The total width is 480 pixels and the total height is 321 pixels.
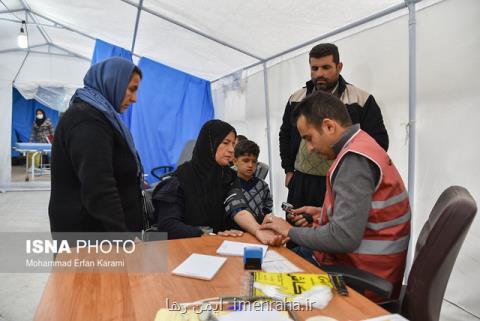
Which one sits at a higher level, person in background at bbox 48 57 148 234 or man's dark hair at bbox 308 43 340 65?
man's dark hair at bbox 308 43 340 65

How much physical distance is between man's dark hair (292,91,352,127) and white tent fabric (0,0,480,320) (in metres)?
0.89

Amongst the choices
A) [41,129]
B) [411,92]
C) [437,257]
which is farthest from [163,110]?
[41,129]

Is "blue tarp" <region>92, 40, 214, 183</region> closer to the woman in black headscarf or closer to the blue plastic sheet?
the blue plastic sheet

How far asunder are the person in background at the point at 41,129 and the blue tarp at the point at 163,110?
182 inches

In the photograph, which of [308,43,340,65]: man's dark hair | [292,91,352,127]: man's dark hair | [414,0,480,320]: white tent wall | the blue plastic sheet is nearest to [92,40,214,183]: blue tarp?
the blue plastic sheet

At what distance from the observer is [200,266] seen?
1.10 metres

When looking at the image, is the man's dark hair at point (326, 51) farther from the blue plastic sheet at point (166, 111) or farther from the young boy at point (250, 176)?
the blue plastic sheet at point (166, 111)

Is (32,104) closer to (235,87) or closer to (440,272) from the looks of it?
(235,87)

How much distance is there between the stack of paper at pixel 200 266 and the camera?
103cm

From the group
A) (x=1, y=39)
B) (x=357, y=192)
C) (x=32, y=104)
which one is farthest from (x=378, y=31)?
(x=32, y=104)

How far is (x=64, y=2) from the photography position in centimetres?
430

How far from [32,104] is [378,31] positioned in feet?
33.6

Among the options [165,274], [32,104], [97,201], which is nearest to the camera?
[165,274]

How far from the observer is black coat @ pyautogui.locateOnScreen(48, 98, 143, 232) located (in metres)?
1.18
